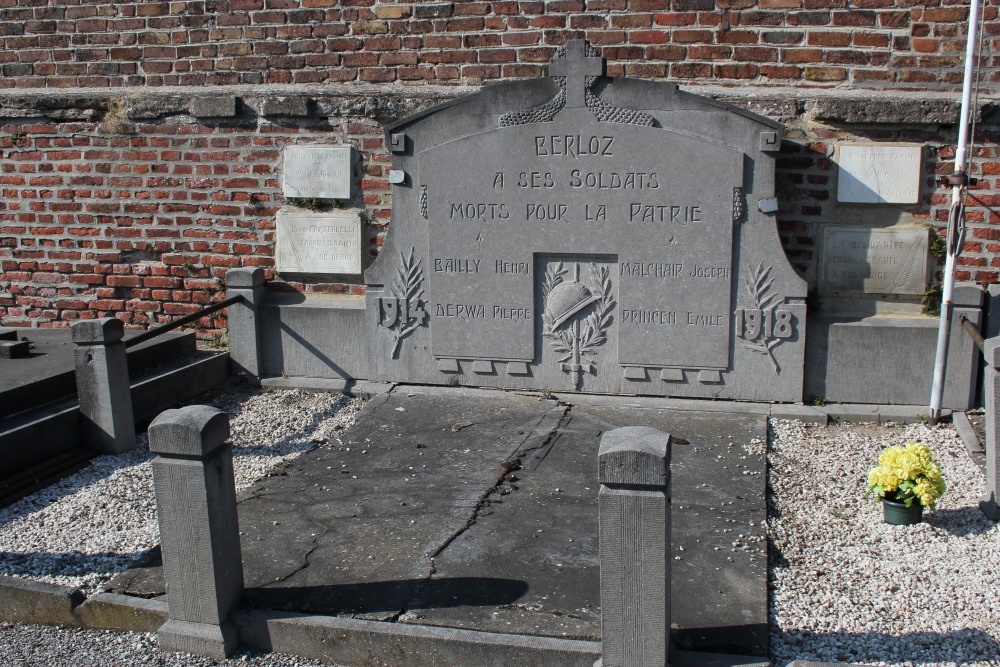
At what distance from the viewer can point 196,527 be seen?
338 centimetres

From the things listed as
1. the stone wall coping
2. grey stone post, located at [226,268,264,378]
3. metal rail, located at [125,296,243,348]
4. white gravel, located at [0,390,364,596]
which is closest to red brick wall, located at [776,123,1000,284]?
the stone wall coping

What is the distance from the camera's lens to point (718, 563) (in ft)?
12.8

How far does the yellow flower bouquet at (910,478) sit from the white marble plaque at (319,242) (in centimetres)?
404

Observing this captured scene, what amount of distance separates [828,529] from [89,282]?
606 cm

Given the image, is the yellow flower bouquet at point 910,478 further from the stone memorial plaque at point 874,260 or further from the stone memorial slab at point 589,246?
the stone memorial plaque at point 874,260

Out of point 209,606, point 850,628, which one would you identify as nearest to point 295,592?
point 209,606

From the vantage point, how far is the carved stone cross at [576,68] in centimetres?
587

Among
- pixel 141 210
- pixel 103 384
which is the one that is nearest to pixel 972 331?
pixel 103 384

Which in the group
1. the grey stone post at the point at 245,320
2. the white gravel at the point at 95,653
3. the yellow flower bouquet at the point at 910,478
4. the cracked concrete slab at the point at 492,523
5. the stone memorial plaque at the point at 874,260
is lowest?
the white gravel at the point at 95,653

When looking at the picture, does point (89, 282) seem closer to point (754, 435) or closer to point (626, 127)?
point (626, 127)

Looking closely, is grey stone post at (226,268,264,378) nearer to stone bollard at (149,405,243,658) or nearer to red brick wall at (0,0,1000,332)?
red brick wall at (0,0,1000,332)

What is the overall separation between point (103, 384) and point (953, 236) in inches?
209

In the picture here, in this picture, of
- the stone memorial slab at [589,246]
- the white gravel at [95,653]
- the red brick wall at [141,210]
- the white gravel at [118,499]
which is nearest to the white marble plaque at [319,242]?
the red brick wall at [141,210]

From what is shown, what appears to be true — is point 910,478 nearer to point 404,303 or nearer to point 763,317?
point 763,317
